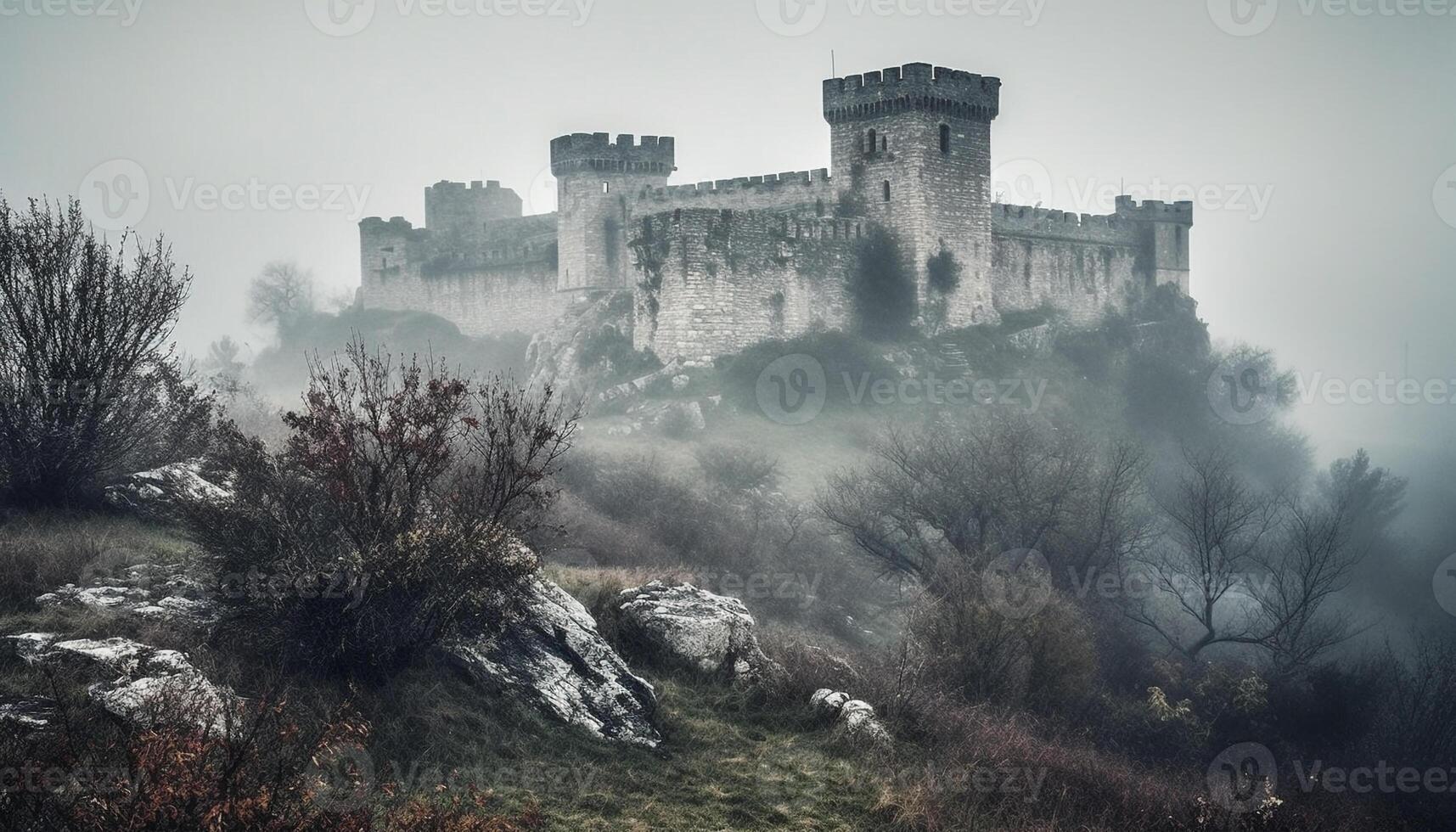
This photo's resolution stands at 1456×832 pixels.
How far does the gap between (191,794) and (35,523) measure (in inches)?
296

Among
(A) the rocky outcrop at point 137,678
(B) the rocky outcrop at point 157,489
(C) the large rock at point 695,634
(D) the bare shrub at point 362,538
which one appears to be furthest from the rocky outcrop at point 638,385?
(A) the rocky outcrop at point 137,678

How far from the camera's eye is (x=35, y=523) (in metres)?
13.7

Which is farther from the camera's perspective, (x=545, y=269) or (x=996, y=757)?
(x=545, y=269)

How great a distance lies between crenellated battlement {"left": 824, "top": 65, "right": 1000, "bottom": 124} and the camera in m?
37.2

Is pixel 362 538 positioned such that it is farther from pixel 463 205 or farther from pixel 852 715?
pixel 463 205

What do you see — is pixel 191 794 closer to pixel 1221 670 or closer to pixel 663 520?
pixel 663 520

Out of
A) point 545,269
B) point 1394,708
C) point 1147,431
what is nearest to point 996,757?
point 1394,708

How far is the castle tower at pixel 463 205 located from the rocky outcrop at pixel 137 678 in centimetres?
4305

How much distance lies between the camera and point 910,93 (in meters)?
37.2

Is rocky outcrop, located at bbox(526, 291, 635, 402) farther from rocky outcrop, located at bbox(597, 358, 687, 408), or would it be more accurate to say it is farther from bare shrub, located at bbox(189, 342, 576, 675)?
bare shrub, located at bbox(189, 342, 576, 675)

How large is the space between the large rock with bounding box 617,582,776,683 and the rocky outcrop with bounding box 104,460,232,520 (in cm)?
481

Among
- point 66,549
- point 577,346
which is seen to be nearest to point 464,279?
point 577,346

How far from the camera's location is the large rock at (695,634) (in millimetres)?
13883

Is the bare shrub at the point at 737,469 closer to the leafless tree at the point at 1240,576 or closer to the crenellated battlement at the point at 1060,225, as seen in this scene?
the leafless tree at the point at 1240,576
